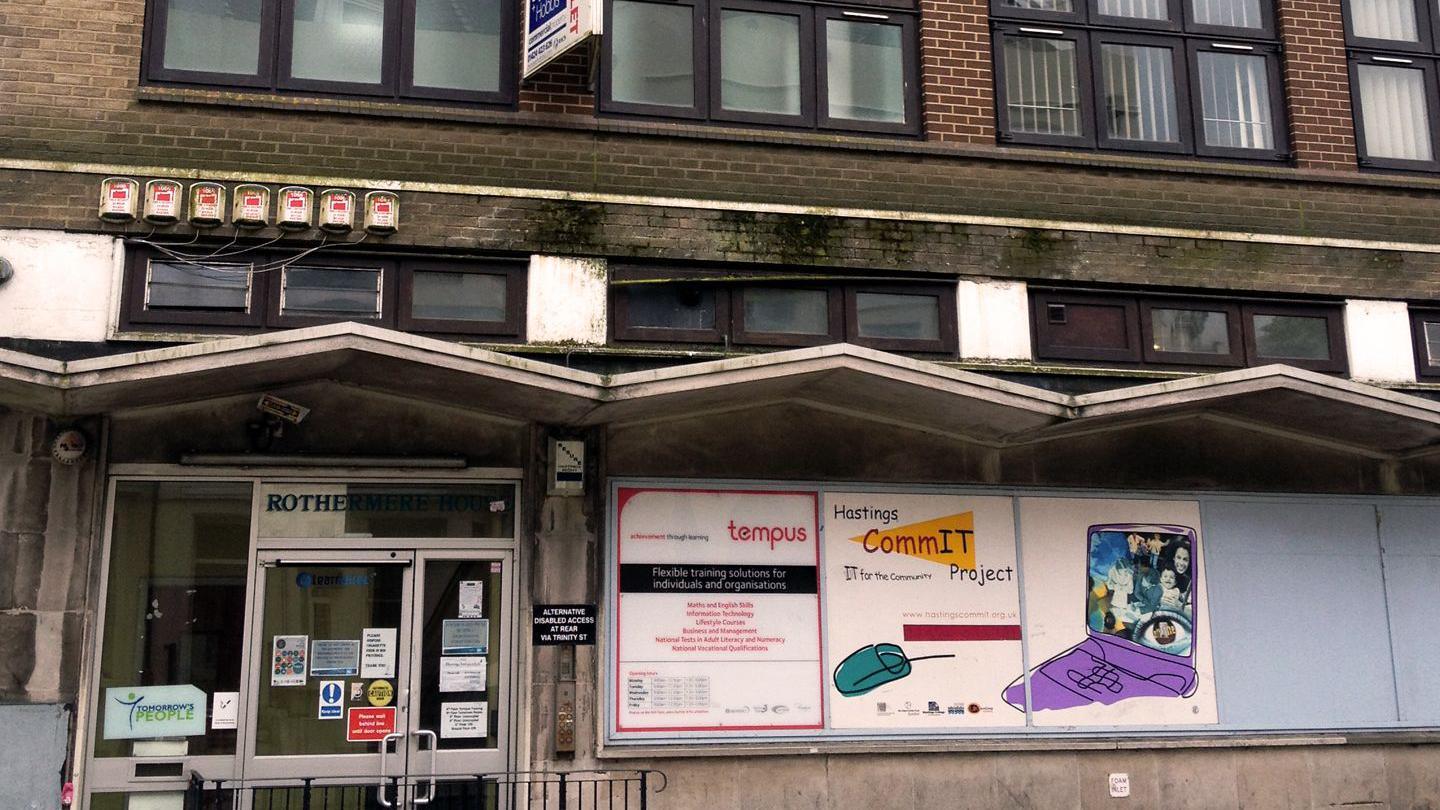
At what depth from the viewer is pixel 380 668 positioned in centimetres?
906

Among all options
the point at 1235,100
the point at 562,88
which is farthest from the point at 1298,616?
the point at 562,88

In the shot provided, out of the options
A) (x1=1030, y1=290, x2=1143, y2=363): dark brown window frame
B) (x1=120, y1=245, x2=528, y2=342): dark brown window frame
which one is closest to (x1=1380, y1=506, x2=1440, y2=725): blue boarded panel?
(x1=1030, y1=290, x2=1143, y2=363): dark brown window frame

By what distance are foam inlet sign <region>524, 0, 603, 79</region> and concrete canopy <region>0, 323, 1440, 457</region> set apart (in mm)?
2552

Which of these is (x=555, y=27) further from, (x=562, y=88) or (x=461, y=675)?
(x=461, y=675)

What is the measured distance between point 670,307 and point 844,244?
1.48 meters

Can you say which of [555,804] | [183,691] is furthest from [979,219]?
[183,691]

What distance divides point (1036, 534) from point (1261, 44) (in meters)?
5.04

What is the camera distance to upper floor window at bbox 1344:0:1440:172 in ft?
38.0

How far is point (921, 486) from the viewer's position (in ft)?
32.9

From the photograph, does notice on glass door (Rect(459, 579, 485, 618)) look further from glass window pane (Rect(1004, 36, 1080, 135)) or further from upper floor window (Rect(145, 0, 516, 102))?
glass window pane (Rect(1004, 36, 1080, 135))

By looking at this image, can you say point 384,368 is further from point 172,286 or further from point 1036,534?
point 1036,534

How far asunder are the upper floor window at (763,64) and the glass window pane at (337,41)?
180cm

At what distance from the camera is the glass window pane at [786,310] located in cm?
1005

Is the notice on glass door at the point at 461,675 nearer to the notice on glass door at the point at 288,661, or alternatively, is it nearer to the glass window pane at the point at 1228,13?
the notice on glass door at the point at 288,661
